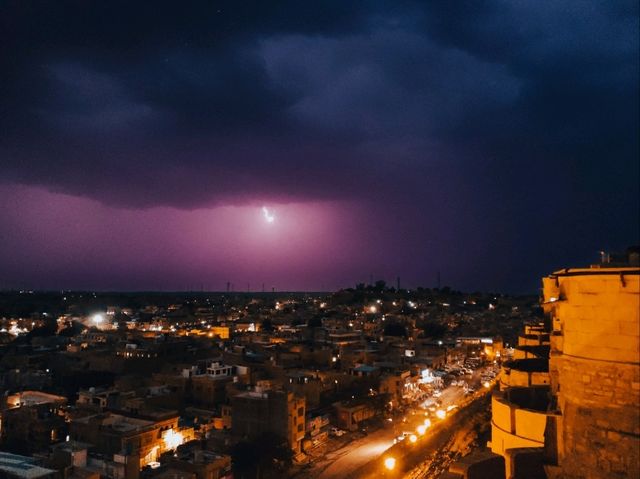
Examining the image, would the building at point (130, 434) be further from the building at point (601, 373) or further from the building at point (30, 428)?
the building at point (601, 373)

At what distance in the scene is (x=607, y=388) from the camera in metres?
4.87

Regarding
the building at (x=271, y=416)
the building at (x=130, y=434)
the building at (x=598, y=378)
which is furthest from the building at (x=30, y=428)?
the building at (x=598, y=378)

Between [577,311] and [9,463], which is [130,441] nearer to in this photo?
[9,463]

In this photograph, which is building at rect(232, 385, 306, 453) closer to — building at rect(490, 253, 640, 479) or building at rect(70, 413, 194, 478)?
building at rect(70, 413, 194, 478)

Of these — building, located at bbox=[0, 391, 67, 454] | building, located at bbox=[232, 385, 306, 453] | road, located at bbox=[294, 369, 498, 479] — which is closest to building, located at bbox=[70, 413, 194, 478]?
building, located at bbox=[0, 391, 67, 454]

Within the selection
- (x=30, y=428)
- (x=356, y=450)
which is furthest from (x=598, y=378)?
(x=30, y=428)

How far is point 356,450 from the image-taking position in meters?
28.9

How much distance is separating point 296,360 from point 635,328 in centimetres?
4393

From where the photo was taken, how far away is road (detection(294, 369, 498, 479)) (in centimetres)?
2578

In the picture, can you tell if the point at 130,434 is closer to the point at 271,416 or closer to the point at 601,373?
the point at 271,416

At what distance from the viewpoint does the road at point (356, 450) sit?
84.6 feet

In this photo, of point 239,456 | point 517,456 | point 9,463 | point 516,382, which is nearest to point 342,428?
point 239,456

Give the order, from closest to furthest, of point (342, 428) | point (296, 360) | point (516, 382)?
point (516, 382) → point (342, 428) → point (296, 360)

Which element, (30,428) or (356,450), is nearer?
(30,428)
